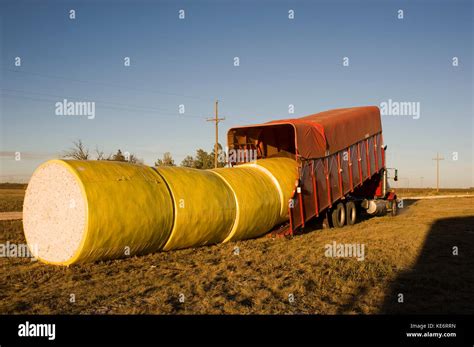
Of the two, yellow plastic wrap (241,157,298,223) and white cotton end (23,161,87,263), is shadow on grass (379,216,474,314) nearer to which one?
yellow plastic wrap (241,157,298,223)

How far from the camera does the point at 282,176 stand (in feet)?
42.0

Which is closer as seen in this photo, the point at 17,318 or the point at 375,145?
the point at 17,318

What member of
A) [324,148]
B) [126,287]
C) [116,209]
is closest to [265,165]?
[324,148]

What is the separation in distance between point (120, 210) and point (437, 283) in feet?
19.7

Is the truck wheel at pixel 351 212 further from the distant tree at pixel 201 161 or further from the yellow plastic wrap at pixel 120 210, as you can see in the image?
the distant tree at pixel 201 161

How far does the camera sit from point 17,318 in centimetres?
526

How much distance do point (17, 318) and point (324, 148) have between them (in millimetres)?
10590

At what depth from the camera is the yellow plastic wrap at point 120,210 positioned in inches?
311

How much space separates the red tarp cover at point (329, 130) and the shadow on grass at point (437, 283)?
174 inches

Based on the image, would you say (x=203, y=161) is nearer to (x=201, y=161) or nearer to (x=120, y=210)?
(x=201, y=161)

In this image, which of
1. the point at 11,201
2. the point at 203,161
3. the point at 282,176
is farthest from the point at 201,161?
the point at 282,176

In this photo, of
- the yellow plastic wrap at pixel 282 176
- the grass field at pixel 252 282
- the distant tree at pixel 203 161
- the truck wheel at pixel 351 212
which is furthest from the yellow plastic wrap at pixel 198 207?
the distant tree at pixel 203 161

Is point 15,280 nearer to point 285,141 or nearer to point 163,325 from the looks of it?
point 163,325

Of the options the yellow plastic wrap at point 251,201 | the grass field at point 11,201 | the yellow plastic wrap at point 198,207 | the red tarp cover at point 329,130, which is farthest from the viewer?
the grass field at point 11,201
